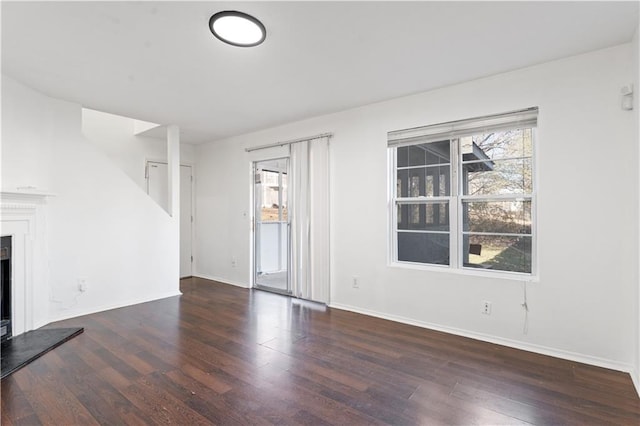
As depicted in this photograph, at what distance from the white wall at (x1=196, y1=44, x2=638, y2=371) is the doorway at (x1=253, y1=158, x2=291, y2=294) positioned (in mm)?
1572

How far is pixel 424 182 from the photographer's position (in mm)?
3646

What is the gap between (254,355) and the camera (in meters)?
2.77

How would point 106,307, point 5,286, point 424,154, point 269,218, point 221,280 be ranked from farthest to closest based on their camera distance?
point 221,280 → point 269,218 → point 106,307 → point 424,154 → point 5,286

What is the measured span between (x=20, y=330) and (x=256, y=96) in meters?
3.30

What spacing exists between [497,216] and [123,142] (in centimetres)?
531

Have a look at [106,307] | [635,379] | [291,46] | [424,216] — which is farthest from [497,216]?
[106,307]

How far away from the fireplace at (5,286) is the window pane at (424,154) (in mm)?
4019

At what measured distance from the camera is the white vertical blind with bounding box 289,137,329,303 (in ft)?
14.1

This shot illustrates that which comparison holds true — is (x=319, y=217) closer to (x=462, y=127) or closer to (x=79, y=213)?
(x=462, y=127)

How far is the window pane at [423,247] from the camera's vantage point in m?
3.50

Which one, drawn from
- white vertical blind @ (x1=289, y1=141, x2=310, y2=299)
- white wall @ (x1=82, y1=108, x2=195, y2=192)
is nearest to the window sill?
white vertical blind @ (x1=289, y1=141, x2=310, y2=299)

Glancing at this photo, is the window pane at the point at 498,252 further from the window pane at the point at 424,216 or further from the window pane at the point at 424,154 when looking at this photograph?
the window pane at the point at 424,154

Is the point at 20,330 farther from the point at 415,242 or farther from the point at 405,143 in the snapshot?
the point at 405,143

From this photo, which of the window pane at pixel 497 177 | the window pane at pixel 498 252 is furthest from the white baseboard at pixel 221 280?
the window pane at pixel 497 177
